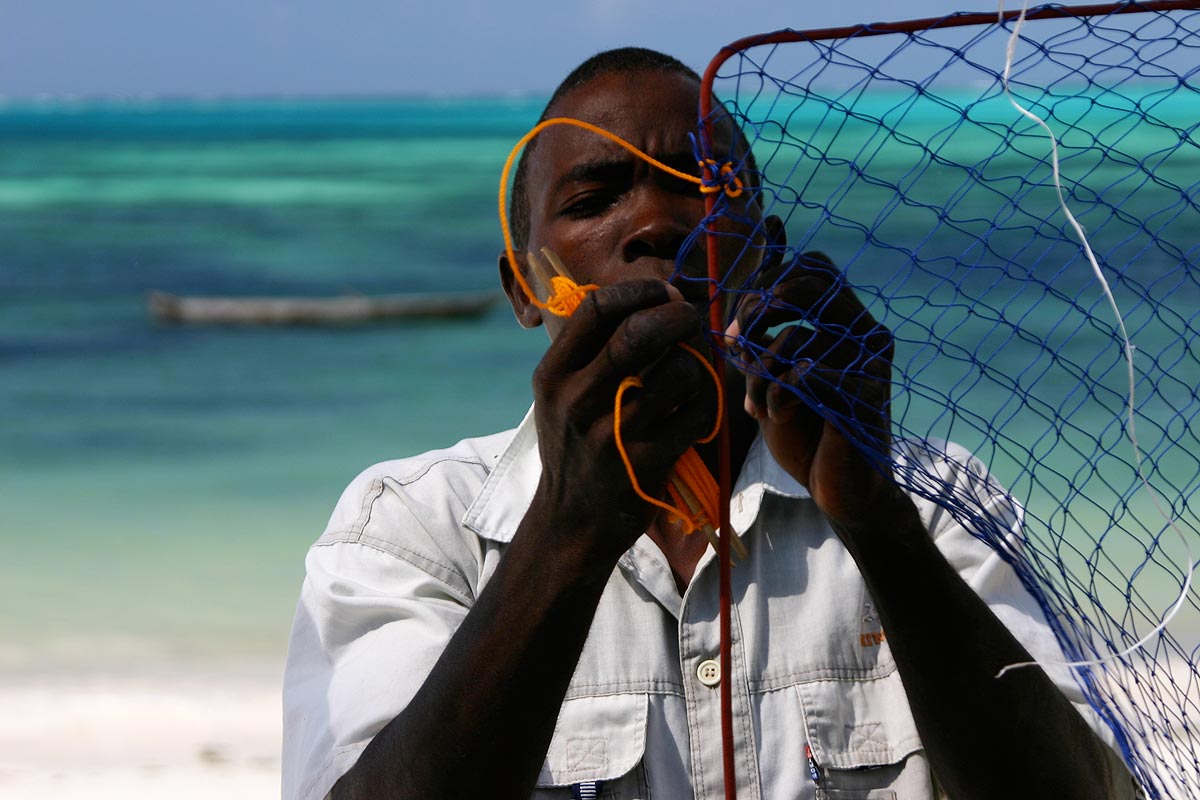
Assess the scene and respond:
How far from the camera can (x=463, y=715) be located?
71.1 inches

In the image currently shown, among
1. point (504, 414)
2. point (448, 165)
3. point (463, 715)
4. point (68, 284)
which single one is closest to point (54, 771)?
point (463, 715)

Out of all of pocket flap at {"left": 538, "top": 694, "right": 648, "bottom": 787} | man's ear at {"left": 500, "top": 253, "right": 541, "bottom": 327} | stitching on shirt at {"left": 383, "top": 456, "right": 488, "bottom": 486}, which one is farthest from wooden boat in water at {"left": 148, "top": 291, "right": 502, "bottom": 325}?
pocket flap at {"left": 538, "top": 694, "right": 648, "bottom": 787}

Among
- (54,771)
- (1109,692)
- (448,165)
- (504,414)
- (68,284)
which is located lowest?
(1109,692)

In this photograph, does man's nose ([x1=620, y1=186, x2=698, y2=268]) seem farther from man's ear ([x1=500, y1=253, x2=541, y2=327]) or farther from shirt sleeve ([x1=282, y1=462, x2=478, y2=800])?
shirt sleeve ([x1=282, y1=462, x2=478, y2=800])

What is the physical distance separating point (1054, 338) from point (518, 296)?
9.40m

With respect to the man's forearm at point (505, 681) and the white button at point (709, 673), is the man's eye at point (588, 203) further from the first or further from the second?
the white button at point (709, 673)

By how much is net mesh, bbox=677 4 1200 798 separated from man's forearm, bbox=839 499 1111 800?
0.24 ft

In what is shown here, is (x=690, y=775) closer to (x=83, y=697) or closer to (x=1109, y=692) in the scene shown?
(x=1109, y=692)

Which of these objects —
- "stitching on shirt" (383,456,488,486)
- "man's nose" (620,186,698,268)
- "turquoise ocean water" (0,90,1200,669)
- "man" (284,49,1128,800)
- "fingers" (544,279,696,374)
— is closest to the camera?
"fingers" (544,279,696,374)

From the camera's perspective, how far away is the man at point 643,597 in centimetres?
175

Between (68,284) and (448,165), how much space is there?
2246 cm

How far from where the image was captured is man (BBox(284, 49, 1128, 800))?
175 cm

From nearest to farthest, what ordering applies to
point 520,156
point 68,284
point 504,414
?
point 520,156 < point 504,414 < point 68,284

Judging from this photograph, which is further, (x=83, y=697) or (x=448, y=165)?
(x=448, y=165)
